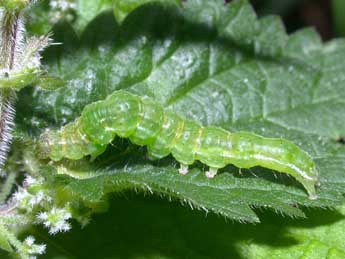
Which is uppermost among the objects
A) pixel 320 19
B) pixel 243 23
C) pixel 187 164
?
pixel 243 23

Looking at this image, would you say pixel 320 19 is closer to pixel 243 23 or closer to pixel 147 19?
pixel 243 23

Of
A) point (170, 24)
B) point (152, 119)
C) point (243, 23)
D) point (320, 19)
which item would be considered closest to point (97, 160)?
point (152, 119)

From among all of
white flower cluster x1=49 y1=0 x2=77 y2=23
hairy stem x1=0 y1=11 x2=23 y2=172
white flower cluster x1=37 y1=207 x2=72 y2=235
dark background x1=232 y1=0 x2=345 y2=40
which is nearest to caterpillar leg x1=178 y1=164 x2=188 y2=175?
white flower cluster x1=37 y1=207 x2=72 y2=235

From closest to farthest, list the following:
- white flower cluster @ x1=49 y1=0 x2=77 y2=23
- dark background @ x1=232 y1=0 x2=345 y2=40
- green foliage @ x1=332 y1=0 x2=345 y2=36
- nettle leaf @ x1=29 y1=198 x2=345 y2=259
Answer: nettle leaf @ x1=29 y1=198 x2=345 y2=259, white flower cluster @ x1=49 y1=0 x2=77 y2=23, green foliage @ x1=332 y1=0 x2=345 y2=36, dark background @ x1=232 y1=0 x2=345 y2=40

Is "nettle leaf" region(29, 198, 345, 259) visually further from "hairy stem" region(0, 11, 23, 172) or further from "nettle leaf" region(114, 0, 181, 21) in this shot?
"nettle leaf" region(114, 0, 181, 21)

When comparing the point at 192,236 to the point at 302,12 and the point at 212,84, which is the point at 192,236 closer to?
the point at 212,84

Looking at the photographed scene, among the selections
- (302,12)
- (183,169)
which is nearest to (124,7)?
(183,169)

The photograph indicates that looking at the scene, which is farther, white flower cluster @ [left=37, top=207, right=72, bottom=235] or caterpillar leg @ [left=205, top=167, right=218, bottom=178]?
caterpillar leg @ [left=205, top=167, right=218, bottom=178]
